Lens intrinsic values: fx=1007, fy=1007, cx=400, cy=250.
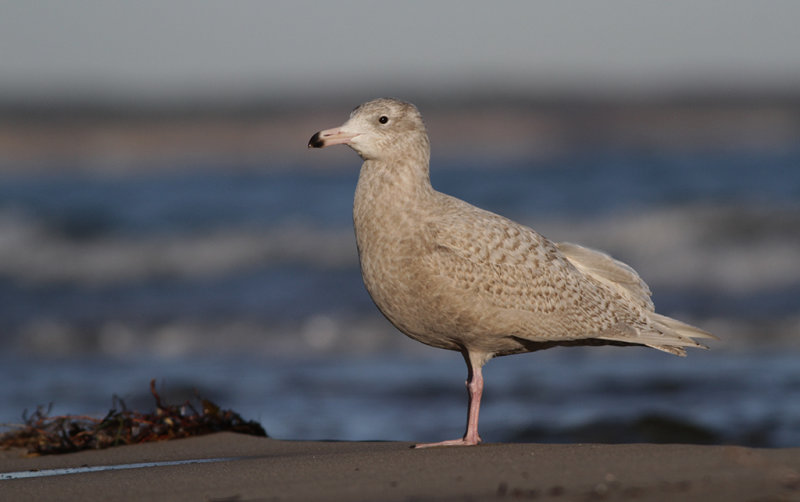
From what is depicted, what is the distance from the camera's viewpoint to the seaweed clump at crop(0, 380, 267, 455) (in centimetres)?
529

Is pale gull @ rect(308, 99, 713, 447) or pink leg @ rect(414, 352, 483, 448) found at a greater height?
pale gull @ rect(308, 99, 713, 447)

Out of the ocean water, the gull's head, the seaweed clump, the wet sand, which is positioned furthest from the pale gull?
the ocean water

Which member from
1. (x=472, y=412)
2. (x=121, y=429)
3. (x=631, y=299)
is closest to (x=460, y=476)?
(x=472, y=412)

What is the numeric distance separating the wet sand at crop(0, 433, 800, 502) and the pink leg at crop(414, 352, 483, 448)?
16 cm

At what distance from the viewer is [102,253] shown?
672 inches

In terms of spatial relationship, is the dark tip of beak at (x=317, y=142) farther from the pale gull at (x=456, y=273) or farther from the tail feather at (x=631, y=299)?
the tail feather at (x=631, y=299)

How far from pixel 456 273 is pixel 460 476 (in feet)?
4.05

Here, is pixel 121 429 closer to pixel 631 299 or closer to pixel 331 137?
pixel 331 137

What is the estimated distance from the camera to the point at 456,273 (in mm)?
4613

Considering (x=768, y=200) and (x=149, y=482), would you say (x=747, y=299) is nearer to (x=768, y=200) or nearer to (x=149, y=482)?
(x=768, y=200)

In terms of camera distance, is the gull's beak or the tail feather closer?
the gull's beak

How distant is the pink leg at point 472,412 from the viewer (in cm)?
461

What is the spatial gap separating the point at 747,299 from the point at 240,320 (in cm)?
622

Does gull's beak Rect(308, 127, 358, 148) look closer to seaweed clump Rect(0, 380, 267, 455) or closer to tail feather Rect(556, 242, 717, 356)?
tail feather Rect(556, 242, 717, 356)
